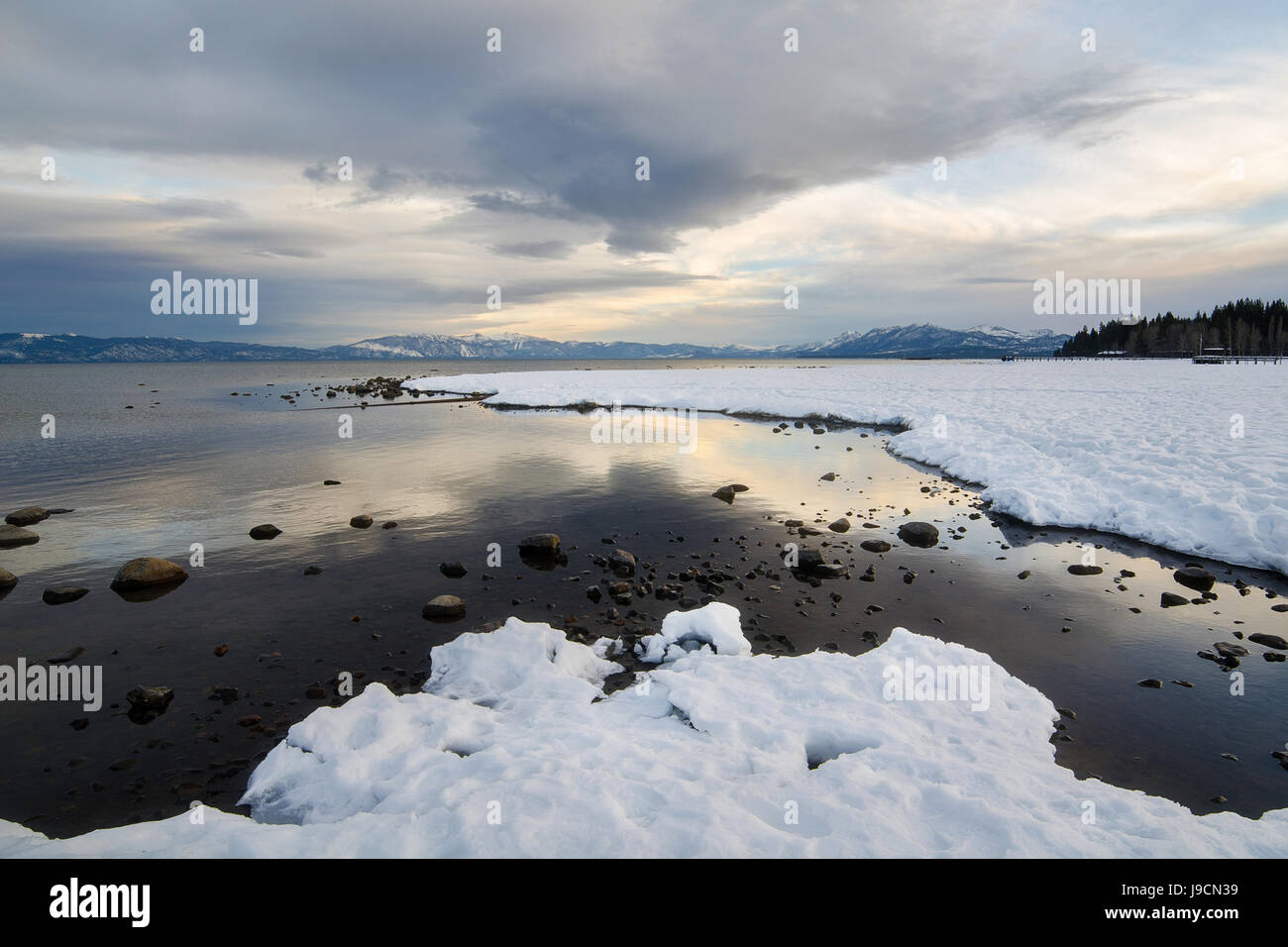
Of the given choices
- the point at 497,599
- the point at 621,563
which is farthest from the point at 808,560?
the point at 497,599

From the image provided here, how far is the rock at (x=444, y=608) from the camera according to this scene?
12117 millimetres

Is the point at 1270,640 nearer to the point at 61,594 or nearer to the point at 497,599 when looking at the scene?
the point at 497,599

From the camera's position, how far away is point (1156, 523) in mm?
16141

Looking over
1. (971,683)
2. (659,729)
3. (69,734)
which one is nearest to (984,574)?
(971,683)

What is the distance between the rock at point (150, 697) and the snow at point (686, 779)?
9.64 ft

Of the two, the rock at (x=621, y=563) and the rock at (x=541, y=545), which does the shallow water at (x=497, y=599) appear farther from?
the rock at (x=621, y=563)

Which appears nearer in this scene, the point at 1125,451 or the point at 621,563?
the point at 621,563

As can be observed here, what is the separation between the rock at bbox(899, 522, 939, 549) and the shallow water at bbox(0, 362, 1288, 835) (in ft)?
1.71

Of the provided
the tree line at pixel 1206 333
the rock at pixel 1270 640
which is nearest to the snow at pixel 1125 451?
the rock at pixel 1270 640

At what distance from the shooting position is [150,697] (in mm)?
9023

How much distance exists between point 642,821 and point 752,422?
127 feet

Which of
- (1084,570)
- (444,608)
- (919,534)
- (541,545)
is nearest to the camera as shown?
(444,608)

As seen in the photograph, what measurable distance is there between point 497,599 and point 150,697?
5952mm
